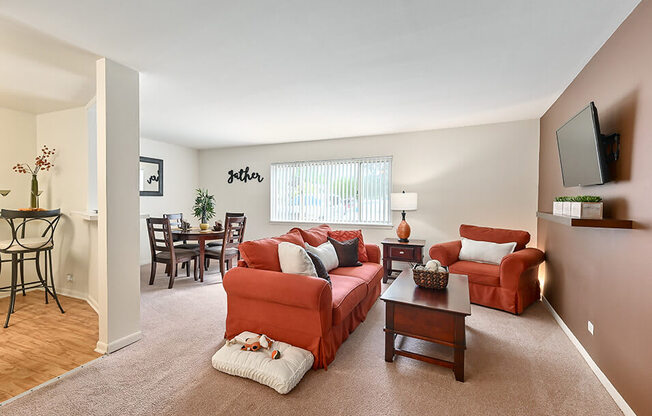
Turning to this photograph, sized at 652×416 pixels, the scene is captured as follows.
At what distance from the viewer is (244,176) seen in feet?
20.0

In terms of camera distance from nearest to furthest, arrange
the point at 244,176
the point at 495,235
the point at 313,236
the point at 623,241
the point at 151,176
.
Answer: the point at 623,241 → the point at 313,236 → the point at 495,235 → the point at 151,176 → the point at 244,176

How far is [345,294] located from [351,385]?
2.23 ft

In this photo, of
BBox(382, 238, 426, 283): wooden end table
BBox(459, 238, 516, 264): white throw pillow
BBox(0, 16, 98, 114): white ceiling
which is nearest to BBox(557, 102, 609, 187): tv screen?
BBox(459, 238, 516, 264): white throw pillow

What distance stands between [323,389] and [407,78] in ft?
8.65

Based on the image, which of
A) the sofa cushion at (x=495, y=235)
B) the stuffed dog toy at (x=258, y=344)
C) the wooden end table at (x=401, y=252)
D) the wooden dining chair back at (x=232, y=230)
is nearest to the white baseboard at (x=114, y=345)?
the stuffed dog toy at (x=258, y=344)

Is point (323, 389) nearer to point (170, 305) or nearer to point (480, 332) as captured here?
point (480, 332)

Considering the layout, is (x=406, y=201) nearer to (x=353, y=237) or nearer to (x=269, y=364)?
(x=353, y=237)

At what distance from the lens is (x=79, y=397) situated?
184 centimetres

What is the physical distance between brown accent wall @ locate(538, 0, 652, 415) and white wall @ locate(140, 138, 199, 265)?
Result: 20.3 feet

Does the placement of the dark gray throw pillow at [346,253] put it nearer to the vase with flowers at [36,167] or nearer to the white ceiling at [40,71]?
the white ceiling at [40,71]

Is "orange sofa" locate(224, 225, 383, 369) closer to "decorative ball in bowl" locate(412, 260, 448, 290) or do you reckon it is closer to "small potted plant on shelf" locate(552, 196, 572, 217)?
"decorative ball in bowl" locate(412, 260, 448, 290)

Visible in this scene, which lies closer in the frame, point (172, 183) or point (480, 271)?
point (480, 271)

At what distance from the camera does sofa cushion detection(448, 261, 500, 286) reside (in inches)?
129

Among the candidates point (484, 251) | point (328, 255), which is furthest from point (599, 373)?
point (328, 255)
